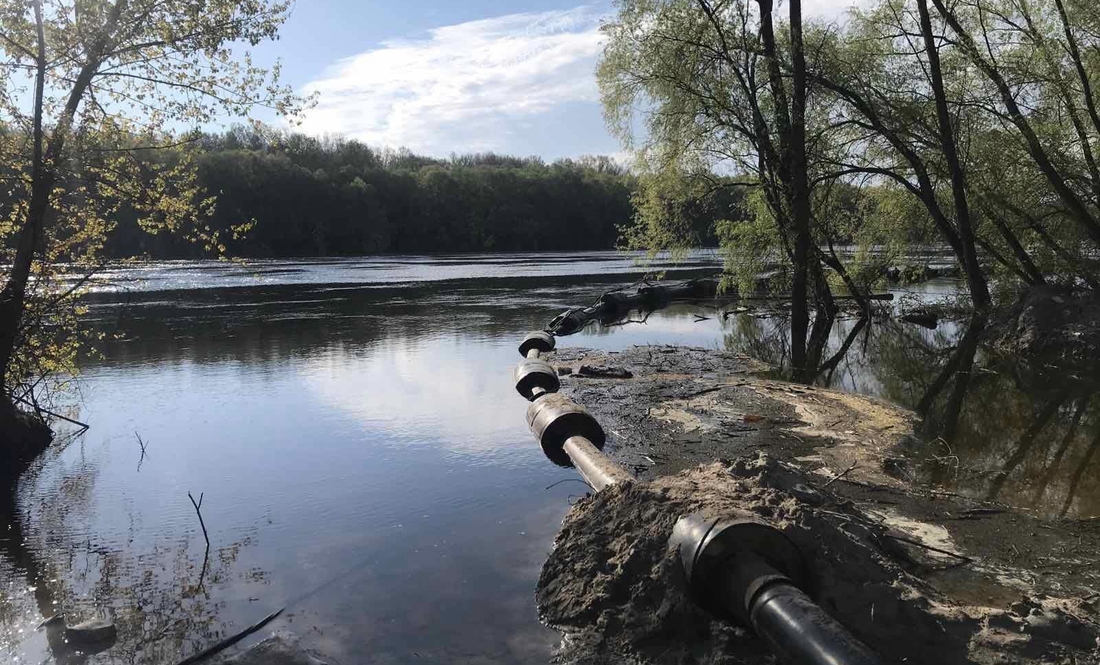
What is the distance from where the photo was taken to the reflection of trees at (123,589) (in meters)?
4.97

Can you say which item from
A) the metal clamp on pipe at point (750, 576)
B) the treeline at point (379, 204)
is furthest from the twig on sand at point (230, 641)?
the treeline at point (379, 204)

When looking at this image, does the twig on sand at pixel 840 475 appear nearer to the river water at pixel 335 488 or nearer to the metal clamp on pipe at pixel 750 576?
the river water at pixel 335 488

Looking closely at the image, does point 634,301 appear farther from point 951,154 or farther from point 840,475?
point 840,475

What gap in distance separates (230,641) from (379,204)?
97.8 m

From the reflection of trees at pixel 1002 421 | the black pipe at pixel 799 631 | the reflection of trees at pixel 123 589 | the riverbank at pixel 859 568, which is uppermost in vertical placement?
the black pipe at pixel 799 631

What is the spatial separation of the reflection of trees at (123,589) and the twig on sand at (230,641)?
4.3 inches

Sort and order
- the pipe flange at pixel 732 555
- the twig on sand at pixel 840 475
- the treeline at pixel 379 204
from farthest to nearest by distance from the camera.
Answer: the treeline at pixel 379 204 < the twig on sand at pixel 840 475 < the pipe flange at pixel 732 555

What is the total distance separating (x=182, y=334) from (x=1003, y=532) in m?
19.2

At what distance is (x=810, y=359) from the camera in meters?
16.8

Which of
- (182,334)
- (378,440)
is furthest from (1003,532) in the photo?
(182,334)

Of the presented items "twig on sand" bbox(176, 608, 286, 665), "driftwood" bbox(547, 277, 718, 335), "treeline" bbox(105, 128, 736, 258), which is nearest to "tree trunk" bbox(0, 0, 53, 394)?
"twig on sand" bbox(176, 608, 286, 665)

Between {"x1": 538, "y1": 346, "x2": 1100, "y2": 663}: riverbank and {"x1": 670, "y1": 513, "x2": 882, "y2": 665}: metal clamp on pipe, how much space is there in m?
0.14

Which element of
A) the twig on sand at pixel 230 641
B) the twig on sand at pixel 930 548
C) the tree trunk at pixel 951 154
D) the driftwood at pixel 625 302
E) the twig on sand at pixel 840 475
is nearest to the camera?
the twig on sand at pixel 230 641

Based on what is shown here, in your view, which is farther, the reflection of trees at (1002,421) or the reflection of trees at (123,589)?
the reflection of trees at (1002,421)
